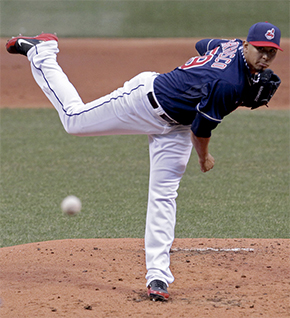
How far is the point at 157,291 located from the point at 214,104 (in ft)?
4.29

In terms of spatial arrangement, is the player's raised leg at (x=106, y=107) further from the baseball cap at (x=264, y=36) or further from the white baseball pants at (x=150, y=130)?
the baseball cap at (x=264, y=36)

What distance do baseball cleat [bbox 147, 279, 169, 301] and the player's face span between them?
1543 mm

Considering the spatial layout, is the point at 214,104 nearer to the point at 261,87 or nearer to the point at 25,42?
the point at 261,87

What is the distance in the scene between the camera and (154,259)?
362 cm

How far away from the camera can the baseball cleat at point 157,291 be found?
3.52 m

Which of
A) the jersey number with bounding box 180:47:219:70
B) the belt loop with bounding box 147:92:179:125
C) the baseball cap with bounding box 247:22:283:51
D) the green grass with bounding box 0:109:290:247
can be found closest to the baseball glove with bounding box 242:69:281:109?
the baseball cap with bounding box 247:22:283:51

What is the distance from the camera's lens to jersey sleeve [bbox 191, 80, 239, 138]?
3.20 m

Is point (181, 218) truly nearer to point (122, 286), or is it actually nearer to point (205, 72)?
point (122, 286)

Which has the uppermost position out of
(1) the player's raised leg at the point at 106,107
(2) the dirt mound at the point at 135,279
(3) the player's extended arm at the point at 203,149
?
(1) the player's raised leg at the point at 106,107

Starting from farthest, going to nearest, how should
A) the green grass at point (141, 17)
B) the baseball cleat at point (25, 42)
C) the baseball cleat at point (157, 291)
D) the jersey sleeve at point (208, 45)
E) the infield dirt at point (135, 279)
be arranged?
the green grass at point (141, 17), the baseball cleat at point (25, 42), the jersey sleeve at point (208, 45), the baseball cleat at point (157, 291), the infield dirt at point (135, 279)

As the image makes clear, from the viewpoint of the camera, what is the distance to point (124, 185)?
6965mm

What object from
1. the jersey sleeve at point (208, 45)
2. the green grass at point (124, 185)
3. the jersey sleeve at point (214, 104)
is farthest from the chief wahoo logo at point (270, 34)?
the green grass at point (124, 185)

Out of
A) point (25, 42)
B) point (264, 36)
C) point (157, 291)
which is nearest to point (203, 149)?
point (264, 36)

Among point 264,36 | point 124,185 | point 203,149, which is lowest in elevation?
point 124,185
